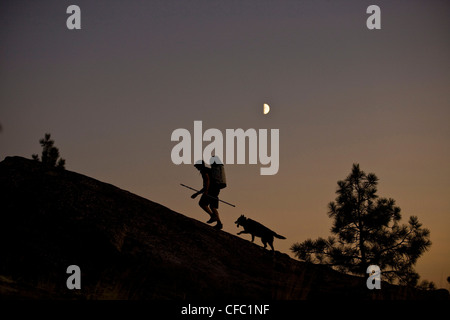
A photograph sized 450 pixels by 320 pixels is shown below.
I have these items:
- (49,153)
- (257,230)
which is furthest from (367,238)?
(49,153)

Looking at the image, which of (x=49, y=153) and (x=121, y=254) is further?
(x=49, y=153)

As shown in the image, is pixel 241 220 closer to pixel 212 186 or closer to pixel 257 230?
pixel 257 230

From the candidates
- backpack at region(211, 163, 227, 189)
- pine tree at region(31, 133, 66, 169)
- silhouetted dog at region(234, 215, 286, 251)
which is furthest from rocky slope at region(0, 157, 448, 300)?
pine tree at region(31, 133, 66, 169)

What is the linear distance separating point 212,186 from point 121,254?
15.0 ft

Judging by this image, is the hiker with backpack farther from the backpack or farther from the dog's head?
the dog's head

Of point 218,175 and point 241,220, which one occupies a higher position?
point 218,175

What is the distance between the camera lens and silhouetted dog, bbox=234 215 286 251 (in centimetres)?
1255

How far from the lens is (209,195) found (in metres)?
12.9

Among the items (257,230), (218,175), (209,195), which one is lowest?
(257,230)

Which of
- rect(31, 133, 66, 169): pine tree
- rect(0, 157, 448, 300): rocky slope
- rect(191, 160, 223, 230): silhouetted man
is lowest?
rect(0, 157, 448, 300): rocky slope

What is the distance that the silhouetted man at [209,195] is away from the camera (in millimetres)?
12852

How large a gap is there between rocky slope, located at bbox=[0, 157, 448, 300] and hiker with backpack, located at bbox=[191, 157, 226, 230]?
1.11 meters
